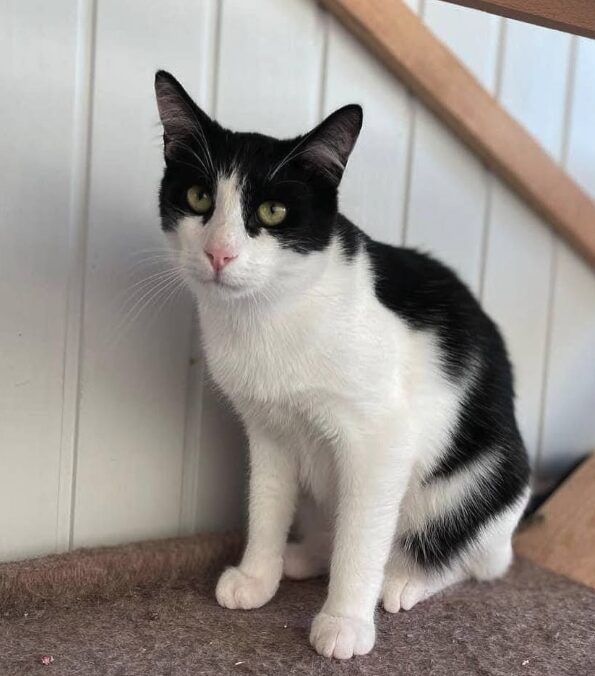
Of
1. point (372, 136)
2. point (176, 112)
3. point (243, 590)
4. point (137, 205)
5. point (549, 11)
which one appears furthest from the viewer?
point (372, 136)

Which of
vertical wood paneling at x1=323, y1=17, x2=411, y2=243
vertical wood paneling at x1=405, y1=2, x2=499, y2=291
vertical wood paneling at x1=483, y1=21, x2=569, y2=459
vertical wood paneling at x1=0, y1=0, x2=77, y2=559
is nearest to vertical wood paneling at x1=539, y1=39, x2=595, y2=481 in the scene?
vertical wood paneling at x1=483, y1=21, x2=569, y2=459

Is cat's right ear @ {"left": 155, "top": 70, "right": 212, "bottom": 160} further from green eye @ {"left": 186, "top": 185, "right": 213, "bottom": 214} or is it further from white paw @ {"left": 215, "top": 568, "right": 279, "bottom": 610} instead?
white paw @ {"left": 215, "top": 568, "right": 279, "bottom": 610}

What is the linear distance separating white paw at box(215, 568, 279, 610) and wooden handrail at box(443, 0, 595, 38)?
799 millimetres

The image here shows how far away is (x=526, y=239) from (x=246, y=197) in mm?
845

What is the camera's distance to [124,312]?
1224mm

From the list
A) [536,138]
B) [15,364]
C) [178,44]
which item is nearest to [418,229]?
[536,138]

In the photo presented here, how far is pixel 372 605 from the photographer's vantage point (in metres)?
1.00

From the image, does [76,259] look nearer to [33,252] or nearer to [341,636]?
[33,252]

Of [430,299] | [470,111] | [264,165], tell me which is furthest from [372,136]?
[264,165]

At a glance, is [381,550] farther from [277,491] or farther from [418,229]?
[418,229]

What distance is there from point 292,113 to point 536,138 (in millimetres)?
541

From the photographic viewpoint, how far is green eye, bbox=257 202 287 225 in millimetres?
935

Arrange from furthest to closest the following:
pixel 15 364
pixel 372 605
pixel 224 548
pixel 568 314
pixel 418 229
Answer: pixel 568 314 → pixel 418 229 → pixel 224 548 → pixel 15 364 → pixel 372 605

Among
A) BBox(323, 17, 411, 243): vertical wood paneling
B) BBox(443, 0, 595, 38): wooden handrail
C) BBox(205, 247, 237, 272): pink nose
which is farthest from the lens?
BBox(323, 17, 411, 243): vertical wood paneling
